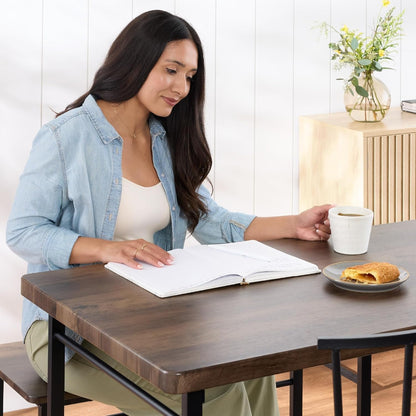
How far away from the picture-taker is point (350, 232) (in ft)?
7.32

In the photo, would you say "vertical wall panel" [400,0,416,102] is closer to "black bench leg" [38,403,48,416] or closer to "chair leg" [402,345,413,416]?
"black bench leg" [38,403,48,416]

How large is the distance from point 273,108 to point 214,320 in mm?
2167

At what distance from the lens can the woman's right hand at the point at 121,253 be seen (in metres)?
2.09

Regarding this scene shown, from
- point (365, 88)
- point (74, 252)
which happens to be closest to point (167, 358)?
point (74, 252)

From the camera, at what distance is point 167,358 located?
60.9 inches

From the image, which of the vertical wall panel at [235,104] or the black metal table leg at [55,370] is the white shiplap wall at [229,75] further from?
the black metal table leg at [55,370]

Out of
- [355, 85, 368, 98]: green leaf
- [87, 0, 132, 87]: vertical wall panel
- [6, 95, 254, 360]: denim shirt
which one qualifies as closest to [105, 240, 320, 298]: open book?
[6, 95, 254, 360]: denim shirt

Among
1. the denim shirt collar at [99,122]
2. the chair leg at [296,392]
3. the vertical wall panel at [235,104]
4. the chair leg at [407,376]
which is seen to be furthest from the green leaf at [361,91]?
the chair leg at [407,376]

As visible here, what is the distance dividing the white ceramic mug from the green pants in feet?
1.35

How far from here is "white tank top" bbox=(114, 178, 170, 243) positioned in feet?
8.09

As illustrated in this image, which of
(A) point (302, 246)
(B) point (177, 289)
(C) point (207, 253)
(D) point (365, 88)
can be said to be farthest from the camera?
(D) point (365, 88)

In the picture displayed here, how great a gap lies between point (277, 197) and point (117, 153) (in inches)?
61.6

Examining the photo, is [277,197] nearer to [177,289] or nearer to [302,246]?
[302,246]

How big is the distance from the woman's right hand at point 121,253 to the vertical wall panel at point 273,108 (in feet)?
5.60
